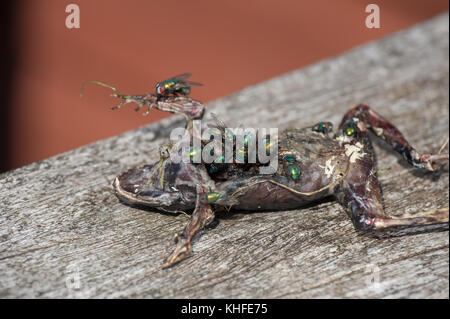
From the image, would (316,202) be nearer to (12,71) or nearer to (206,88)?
(206,88)

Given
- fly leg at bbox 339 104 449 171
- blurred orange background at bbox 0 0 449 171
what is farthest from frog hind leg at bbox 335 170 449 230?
blurred orange background at bbox 0 0 449 171

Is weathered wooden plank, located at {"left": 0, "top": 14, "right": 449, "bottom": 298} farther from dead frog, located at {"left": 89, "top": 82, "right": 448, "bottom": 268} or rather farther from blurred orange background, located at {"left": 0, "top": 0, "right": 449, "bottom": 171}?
blurred orange background, located at {"left": 0, "top": 0, "right": 449, "bottom": 171}

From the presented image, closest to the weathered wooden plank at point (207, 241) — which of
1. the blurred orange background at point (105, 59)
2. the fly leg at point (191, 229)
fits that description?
the fly leg at point (191, 229)

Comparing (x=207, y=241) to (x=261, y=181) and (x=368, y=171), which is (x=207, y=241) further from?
(x=368, y=171)

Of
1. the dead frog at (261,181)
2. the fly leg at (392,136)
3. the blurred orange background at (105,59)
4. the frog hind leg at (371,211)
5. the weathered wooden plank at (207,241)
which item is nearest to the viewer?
the weathered wooden plank at (207,241)

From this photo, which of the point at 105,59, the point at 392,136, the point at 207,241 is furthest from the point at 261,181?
the point at 105,59

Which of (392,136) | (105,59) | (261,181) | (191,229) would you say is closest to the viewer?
(191,229)

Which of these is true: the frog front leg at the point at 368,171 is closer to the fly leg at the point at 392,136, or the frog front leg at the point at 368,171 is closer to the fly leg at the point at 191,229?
the fly leg at the point at 392,136
